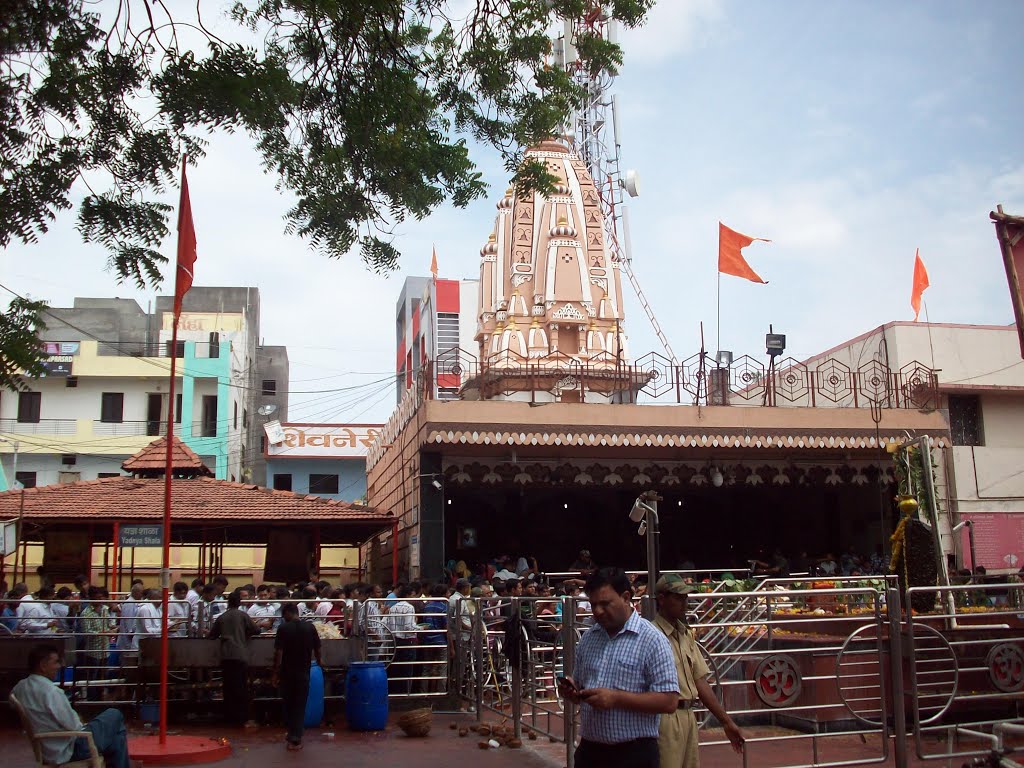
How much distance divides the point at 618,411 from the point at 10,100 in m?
14.4

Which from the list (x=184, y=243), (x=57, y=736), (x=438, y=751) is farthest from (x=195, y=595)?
(x=57, y=736)

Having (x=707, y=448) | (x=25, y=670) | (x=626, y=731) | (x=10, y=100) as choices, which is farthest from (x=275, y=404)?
(x=626, y=731)

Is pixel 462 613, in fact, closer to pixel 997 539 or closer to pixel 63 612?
pixel 63 612

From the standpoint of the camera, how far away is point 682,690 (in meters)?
5.70

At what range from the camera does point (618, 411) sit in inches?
822

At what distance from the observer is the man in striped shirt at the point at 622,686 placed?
464 cm

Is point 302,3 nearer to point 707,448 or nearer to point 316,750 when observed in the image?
point 316,750

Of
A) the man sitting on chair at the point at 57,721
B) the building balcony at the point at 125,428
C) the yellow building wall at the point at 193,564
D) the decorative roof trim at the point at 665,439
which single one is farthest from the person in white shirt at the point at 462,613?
the building balcony at the point at 125,428

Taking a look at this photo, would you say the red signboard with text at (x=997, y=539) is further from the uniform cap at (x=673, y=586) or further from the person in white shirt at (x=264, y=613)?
the uniform cap at (x=673, y=586)

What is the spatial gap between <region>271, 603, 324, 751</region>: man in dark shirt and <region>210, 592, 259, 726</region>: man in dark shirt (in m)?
1.07

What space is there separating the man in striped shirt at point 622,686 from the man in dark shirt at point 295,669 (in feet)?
20.2

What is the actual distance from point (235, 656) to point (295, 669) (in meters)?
1.38

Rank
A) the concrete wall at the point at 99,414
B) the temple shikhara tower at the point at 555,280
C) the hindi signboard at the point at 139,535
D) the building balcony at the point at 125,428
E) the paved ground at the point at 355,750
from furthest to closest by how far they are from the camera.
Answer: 1. the building balcony at the point at 125,428
2. the concrete wall at the point at 99,414
3. the temple shikhara tower at the point at 555,280
4. the hindi signboard at the point at 139,535
5. the paved ground at the point at 355,750

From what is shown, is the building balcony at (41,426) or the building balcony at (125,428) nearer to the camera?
the building balcony at (41,426)
